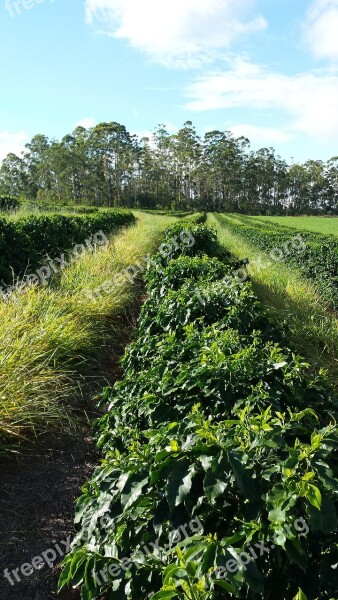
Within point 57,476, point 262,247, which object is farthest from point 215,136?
point 57,476

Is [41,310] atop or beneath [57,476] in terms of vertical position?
atop

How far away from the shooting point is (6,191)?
75625mm

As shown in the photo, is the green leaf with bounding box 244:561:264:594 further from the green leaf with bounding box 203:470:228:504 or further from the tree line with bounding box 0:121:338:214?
the tree line with bounding box 0:121:338:214

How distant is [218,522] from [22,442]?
2.47m

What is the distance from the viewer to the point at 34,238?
9688 mm

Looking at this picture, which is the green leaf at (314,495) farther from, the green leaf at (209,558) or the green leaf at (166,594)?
the green leaf at (166,594)

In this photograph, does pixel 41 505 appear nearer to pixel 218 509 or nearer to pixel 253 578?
pixel 218 509

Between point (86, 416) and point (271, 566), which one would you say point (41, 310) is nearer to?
point (86, 416)

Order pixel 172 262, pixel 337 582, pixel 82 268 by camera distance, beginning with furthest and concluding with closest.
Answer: pixel 82 268 → pixel 172 262 → pixel 337 582

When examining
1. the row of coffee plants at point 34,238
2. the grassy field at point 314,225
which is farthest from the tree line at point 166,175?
the row of coffee plants at point 34,238

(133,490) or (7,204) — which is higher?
(7,204)

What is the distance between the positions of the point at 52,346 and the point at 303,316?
4.18 metres

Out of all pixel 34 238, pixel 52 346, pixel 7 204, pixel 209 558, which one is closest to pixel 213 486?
pixel 209 558

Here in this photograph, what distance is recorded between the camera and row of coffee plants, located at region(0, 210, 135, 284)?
7688 millimetres
